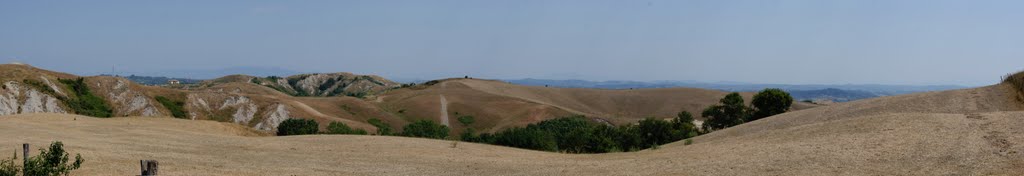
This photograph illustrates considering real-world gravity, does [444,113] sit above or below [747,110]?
below

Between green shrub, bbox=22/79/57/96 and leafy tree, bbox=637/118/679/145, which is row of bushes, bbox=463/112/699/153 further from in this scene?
green shrub, bbox=22/79/57/96

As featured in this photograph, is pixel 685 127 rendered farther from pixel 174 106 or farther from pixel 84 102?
pixel 84 102

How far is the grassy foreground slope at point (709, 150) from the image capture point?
2000cm

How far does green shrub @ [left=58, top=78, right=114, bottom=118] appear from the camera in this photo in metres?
81.1

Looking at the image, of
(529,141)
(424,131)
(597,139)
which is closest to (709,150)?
(597,139)

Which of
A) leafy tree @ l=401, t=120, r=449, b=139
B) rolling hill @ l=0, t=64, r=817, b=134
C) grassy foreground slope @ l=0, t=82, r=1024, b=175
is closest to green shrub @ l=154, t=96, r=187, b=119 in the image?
rolling hill @ l=0, t=64, r=817, b=134

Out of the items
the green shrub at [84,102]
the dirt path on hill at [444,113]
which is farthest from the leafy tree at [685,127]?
the green shrub at [84,102]

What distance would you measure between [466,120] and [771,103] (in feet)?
182

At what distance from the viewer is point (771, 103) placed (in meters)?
77.7

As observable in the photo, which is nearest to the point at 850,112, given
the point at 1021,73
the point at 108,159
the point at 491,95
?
the point at 1021,73

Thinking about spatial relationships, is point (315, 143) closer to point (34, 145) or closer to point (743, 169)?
point (34, 145)

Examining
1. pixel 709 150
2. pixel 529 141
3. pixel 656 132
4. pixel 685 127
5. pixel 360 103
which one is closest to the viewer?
pixel 709 150

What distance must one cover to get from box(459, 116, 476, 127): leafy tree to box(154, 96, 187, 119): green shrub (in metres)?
43.9

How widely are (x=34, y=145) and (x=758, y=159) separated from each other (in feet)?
105
